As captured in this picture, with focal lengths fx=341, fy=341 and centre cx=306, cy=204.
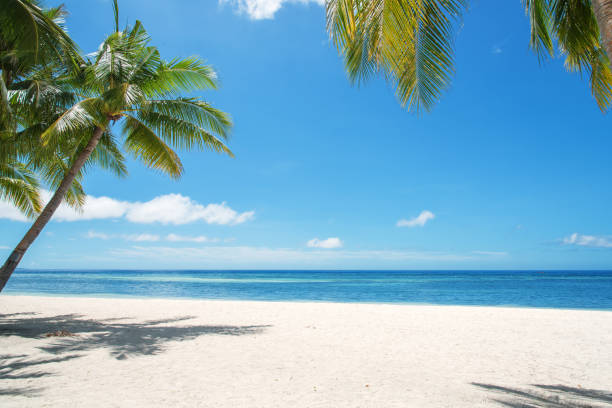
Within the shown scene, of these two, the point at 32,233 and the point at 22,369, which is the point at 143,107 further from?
the point at 22,369

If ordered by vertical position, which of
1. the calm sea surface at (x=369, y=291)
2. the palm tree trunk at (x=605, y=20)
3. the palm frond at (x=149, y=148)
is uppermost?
the palm frond at (x=149, y=148)

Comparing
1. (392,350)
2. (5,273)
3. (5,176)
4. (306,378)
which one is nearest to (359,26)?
A: (306,378)

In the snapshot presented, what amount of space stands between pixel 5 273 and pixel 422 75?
741 cm

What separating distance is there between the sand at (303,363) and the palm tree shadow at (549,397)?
1cm

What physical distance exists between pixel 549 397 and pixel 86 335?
291 inches

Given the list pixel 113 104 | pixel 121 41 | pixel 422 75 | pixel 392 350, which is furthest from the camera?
pixel 121 41

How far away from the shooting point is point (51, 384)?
3828 millimetres

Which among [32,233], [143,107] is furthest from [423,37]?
[32,233]

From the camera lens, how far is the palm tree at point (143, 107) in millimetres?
6934

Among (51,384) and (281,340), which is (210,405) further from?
(281,340)

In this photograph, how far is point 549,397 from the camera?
3.64 meters

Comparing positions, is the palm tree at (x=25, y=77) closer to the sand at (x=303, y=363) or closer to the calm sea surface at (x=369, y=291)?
the sand at (x=303, y=363)

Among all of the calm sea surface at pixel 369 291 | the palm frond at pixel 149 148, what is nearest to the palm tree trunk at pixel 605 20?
the palm frond at pixel 149 148

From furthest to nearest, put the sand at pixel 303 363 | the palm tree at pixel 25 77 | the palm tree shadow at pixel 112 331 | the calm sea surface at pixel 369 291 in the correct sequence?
the calm sea surface at pixel 369 291 → the palm tree shadow at pixel 112 331 → the palm tree at pixel 25 77 → the sand at pixel 303 363
